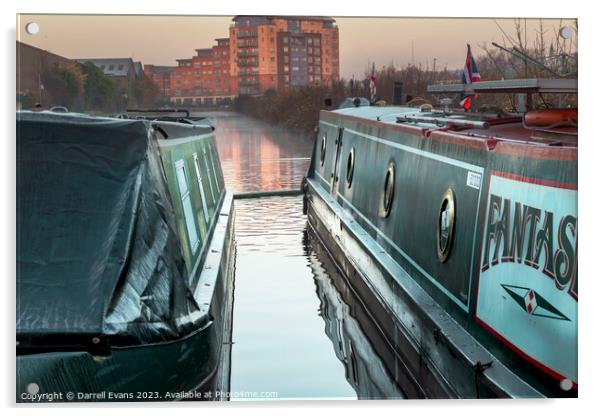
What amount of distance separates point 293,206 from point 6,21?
951 centimetres

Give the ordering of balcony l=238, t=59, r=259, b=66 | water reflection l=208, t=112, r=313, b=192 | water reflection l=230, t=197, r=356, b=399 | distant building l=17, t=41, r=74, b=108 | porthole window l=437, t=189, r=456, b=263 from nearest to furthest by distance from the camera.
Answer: distant building l=17, t=41, r=74, b=108 → porthole window l=437, t=189, r=456, b=263 → water reflection l=230, t=197, r=356, b=399 → balcony l=238, t=59, r=259, b=66 → water reflection l=208, t=112, r=313, b=192

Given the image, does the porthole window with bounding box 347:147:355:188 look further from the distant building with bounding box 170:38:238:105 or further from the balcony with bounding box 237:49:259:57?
the balcony with bounding box 237:49:259:57

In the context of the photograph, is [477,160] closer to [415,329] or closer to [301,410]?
[415,329]

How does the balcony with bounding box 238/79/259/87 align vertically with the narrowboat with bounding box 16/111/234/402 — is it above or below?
above

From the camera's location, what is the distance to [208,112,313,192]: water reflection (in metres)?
10.6

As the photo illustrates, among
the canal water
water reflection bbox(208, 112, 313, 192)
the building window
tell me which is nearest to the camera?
the canal water

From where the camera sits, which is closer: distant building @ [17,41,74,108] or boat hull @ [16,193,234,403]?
boat hull @ [16,193,234,403]

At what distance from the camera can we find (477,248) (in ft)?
17.4

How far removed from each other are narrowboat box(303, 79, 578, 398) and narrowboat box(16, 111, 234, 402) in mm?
1266

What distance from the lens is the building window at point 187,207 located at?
20.4ft

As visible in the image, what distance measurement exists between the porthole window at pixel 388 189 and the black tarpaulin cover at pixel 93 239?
9.07ft

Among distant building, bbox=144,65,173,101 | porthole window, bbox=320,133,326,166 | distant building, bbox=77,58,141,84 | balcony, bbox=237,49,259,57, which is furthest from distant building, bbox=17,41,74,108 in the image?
porthole window, bbox=320,133,326,166

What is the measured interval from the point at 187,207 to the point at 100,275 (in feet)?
6.77

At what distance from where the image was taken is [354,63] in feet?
20.6
